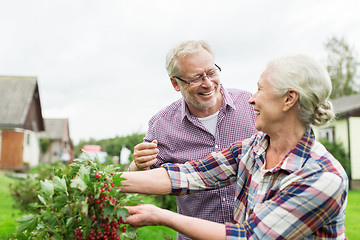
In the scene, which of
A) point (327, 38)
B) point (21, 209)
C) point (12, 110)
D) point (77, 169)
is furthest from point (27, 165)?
point (77, 169)

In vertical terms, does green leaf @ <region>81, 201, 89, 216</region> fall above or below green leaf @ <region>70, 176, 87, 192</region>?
below

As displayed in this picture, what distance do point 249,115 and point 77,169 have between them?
188 cm

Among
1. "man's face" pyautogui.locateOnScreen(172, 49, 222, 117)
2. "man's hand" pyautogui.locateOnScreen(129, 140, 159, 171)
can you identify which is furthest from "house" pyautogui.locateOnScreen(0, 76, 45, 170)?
"man's hand" pyautogui.locateOnScreen(129, 140, 159, 171)

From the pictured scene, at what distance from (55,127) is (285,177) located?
51.0 m

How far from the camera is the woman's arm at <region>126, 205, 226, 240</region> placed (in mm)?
2287

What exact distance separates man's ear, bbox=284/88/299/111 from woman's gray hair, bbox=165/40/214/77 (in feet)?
4.82

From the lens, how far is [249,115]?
379 cm

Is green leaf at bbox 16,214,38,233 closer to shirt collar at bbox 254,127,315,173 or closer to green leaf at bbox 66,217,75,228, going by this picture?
green leaf at bbox 66,217,75,228

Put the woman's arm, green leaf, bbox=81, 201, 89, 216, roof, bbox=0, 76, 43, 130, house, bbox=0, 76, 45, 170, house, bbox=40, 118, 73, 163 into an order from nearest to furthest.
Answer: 1. green leaf, bbox=81, 201, 89, 216
2. the woman's arm
3. house, bbox=0, 76, 45, 170
4. roof, bbox=0, 76, 43, 130
5. house, bbox=40, 118, 73, 163

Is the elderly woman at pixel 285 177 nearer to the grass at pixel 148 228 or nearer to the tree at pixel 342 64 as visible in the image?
the grass at pixel 148 228

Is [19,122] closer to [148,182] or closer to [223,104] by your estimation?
[223,104]

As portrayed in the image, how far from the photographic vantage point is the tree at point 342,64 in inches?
1470

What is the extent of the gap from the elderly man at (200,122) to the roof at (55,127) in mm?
47143

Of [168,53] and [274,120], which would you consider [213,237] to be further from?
[168,53]
